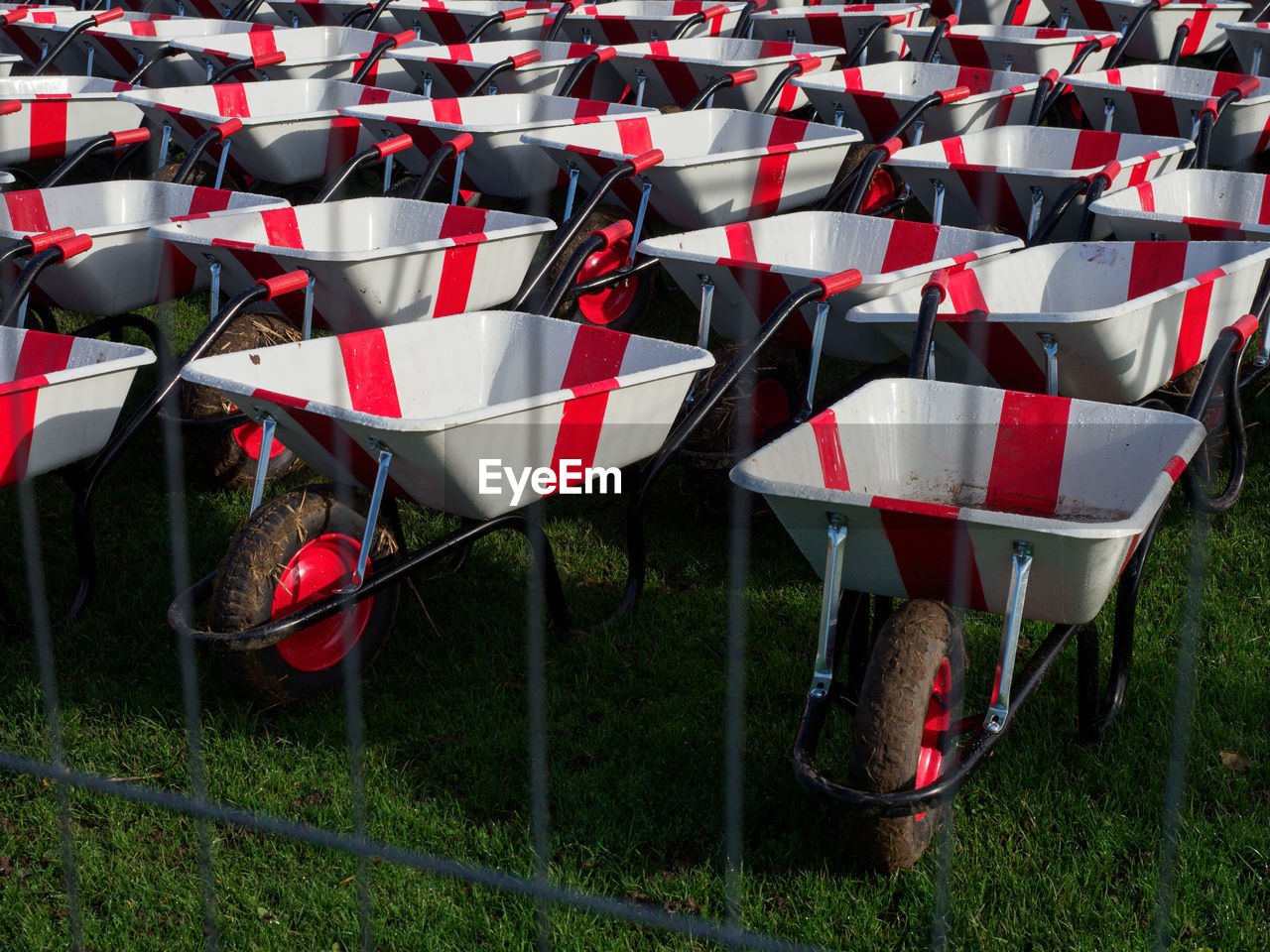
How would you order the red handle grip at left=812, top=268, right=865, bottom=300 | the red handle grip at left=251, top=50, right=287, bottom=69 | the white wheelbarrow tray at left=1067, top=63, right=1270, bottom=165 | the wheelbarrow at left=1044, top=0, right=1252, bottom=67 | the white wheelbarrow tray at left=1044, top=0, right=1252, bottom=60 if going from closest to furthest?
1. the red handle grip at left=812, top=268, right=865, bottom=300
2. the white wheelbarrow tray at left=1067, top=63, right=1270, bottom=165
3. the red handle grip at left=251, top=50, right=287, bottom=69
4. the wheelbarrow at left=1044, top=0, right=1252, bottom=67
5. the white wheelbarrow tray at left=1044, top=0, right=1252, bottom=60

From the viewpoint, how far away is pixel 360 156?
15.9 feet

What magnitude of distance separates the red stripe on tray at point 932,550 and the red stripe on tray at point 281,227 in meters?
2.59

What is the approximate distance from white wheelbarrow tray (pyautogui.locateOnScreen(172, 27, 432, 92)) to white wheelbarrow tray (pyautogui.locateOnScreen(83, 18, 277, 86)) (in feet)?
0.43

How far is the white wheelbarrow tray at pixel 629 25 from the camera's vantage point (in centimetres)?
765

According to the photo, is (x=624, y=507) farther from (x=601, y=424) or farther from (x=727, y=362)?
(x=601, y=424)

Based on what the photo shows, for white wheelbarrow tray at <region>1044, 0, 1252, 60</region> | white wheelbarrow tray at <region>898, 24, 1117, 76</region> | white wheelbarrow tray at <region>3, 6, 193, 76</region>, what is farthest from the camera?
white wheelbarrow tray at <region>3, 6, 193, 76</region>

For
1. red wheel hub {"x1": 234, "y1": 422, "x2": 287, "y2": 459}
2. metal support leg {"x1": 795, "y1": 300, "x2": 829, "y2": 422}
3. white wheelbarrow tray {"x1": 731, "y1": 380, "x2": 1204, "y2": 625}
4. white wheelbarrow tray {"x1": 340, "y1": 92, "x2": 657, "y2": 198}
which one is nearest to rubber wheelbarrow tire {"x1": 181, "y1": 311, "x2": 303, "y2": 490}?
red wheel hub {"x1": 234, "y1": 422, "x2": 287, "y2": 459}

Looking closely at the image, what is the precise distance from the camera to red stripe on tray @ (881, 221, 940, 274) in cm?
416

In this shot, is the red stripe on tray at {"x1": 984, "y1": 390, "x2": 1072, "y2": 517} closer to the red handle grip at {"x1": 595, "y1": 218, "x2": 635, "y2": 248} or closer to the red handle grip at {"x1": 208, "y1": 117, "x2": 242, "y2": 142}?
the red handle grip at {"x1": 595, "y1": 218, "x2": 635, "y2": 248}

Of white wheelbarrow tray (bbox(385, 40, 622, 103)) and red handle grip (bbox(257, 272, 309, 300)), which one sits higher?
white wheelbarrow tray (bbox(385, 40, 622, 103))

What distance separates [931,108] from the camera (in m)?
5.66

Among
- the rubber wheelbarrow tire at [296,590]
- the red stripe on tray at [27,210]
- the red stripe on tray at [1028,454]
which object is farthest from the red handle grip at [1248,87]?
the red stripe on tray at [27,210]

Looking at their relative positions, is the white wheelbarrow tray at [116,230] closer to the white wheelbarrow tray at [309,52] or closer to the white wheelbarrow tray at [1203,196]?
the white wheelbarrow tray at [309,52]

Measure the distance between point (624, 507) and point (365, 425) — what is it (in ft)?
5.02
